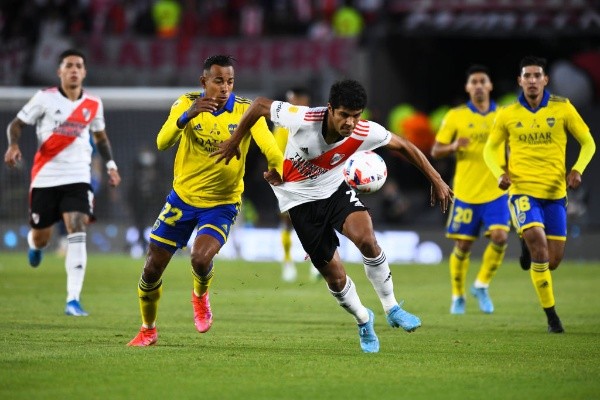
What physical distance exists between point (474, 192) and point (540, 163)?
257cm

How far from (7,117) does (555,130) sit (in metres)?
16.8

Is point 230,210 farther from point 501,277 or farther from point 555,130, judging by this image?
point 501,277

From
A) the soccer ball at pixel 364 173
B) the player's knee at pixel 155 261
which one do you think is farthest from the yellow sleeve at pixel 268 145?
the player's knee at pixel 155 261

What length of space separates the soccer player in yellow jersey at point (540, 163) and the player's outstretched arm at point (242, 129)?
3.46 m

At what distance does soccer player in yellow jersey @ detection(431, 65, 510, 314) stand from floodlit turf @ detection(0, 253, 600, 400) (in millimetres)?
578

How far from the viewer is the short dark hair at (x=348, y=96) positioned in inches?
357

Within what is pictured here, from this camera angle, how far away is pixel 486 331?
11969mm

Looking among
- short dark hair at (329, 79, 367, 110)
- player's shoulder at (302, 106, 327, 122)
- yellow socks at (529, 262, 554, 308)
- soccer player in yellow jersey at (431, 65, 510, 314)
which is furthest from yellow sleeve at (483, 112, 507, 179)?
short dark hair at (329, 79, 367, 110)


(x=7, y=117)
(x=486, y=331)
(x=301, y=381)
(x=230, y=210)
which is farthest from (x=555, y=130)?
(x=7, y=117)

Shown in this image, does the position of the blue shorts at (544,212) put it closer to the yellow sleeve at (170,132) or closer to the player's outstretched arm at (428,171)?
the player's outstretched arm at (428,171)

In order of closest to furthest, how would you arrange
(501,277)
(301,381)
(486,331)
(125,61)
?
(301,381), (486,331), (501,277), (125,61)

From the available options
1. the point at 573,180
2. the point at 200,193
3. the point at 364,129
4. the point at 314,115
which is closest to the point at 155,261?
the point at 200,193

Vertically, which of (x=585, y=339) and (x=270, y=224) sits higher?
(x=585, y=339)

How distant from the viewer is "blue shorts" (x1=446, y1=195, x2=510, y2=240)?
14.8 m
